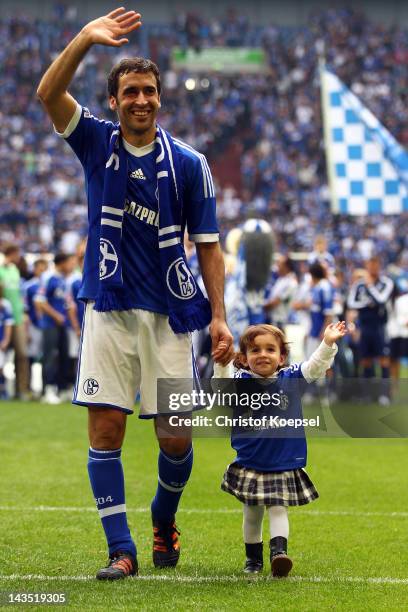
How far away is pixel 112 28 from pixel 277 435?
5.80 feet

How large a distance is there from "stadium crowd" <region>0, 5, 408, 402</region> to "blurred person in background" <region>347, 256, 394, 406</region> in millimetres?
5885

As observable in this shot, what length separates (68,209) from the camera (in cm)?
3309

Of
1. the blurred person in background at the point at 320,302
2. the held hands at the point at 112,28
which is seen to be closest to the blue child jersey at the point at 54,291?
the blurred person in background at the point at 320,302

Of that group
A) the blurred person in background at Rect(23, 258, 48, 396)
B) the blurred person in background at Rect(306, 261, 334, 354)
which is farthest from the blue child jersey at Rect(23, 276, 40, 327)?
the blurred person in background at Rect(306, 261, 334, 354)

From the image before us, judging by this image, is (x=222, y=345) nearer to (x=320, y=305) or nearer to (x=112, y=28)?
(x=112, y=28)

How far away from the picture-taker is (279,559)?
4.78 m

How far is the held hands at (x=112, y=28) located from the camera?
4445 millimetres

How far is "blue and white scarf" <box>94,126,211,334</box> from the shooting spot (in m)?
4.90

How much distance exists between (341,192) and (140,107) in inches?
417

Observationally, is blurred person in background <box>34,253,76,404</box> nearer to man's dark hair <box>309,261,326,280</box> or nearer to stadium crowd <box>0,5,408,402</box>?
man's dark hair <box>309,261,326,280</box>

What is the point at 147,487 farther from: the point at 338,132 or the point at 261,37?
the point at 261,37

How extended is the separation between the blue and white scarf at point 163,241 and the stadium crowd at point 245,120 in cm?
1636

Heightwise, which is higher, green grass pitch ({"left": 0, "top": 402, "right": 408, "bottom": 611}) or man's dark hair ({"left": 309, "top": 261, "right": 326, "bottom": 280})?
man's dark hair ({"left": 309, "top": 261, "right": 326, "bottom": 280})

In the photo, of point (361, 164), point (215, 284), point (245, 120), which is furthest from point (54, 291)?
point (245, 120)
